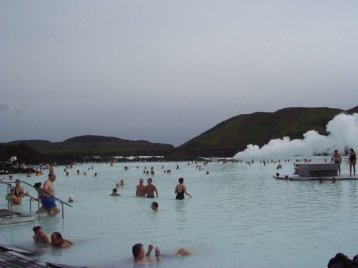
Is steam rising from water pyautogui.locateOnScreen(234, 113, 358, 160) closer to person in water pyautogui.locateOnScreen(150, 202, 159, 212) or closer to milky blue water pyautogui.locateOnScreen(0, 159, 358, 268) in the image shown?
milky blue water pyautogui.locateOnScreen(0, 159, 358, 268)

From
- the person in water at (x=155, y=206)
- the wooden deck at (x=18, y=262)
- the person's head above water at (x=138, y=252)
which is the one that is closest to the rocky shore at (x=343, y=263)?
the wooden deck at (x=18, y=262)

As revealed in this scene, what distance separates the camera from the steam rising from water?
94812mm

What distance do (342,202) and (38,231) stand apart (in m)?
12.8

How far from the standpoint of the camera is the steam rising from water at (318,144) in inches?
3733

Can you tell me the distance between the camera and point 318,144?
4796 inches

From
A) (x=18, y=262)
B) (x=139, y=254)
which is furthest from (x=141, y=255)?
(x=18, y=262)

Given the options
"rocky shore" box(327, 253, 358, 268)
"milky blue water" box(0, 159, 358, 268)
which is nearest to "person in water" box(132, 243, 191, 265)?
"milky blue water" box(0, 159, 358, 268)

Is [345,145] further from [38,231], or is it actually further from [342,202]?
[38,231]

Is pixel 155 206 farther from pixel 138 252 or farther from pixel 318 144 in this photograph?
pixel 318 144

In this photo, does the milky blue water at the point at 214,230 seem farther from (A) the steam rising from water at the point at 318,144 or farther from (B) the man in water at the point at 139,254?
(A) the steam rising from water at the point at 318,144

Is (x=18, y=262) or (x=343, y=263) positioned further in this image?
(x=18, y=262)

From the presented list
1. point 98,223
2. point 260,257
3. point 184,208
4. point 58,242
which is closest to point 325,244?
point 260,257

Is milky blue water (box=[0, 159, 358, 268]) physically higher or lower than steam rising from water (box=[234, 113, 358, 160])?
lower

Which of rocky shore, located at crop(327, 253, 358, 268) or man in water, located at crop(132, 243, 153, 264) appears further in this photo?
man in water, located at crop(132, 243, 153, 264)
